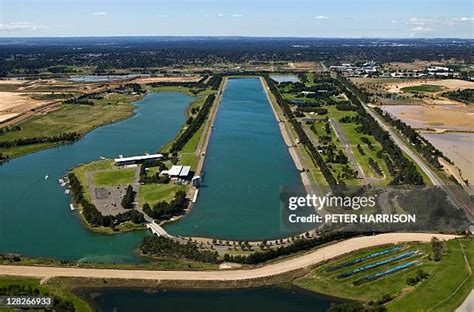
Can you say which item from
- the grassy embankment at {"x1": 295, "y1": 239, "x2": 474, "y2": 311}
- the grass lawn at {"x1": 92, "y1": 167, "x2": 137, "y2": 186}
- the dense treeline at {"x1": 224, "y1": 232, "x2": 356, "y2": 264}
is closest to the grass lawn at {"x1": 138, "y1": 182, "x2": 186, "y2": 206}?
the grass lawn at {"x1": 92, "y1": 167, "x2": 137, "y2": 186}

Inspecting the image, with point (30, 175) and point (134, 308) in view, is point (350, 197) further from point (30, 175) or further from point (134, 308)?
point (30, 175)

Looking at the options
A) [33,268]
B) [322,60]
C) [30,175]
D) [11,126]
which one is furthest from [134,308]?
[322,60]

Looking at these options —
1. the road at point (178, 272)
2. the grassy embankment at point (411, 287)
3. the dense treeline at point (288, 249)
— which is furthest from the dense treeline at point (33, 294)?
the grassy embankment at point (411, 287)

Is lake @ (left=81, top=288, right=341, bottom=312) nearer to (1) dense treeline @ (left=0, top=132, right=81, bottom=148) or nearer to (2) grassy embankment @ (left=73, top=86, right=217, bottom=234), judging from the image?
(2) grassy embankment @ (left=73, top=86, right=217, bottom=234)

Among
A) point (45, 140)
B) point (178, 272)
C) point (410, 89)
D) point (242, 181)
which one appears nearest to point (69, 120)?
point (45, 140)

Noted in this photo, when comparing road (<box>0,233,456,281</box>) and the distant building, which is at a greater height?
the distant building
